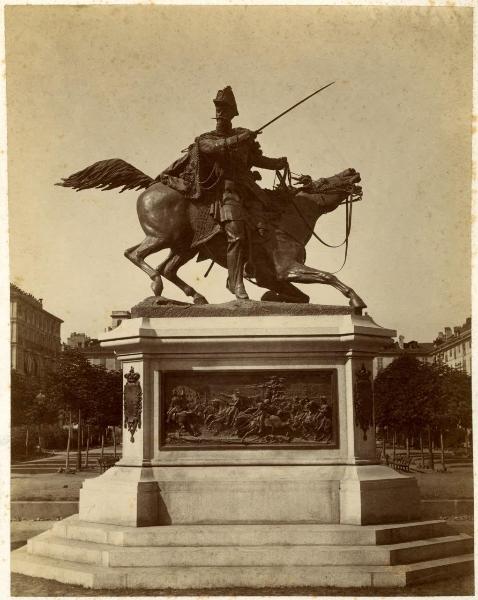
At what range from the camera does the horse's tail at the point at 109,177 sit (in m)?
13.5

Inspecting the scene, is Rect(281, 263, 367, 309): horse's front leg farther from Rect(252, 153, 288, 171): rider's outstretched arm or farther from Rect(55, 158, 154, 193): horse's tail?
Rect(55, 158, 154, 193): horse's tail

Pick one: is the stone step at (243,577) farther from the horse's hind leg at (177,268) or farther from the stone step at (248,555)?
the horse's hind leg at (177,268)

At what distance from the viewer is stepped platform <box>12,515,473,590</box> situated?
10195mm

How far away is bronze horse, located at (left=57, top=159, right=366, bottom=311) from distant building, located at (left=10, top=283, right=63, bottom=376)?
34.3ft

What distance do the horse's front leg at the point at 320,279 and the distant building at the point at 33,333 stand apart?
1206 cm

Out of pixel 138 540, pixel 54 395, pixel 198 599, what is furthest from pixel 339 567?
pixel 54 395

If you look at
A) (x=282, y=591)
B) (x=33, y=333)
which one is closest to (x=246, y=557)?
(x=282, y=591)

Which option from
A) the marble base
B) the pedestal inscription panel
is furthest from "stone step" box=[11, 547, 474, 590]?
the pedestal inscription panel

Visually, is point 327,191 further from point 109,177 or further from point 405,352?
point 405,352

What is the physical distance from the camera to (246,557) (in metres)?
10.5

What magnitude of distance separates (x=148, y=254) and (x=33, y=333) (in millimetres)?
23950

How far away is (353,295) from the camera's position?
502 inches

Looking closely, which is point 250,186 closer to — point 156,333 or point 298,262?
point 298,262

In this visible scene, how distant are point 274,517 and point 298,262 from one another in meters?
4.08
